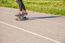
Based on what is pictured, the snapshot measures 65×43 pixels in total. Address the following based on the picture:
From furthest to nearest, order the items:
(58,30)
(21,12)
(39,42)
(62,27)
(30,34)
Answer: (21,12)
(62,27)
(58,30)
(30,34)
(39,42)

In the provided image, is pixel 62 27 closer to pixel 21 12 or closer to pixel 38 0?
pixel 21 12

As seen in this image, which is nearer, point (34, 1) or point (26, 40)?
point (26, 40)

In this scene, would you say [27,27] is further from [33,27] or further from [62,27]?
[62,27]

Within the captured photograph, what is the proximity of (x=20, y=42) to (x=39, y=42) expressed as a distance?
0.64 m

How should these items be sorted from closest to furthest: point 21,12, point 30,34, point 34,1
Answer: point 30,34 → point 21,12 → point 34,1

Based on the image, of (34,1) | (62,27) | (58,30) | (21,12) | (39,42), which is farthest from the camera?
(34,1)

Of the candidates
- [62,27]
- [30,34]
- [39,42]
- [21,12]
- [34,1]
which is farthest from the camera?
[34,1]

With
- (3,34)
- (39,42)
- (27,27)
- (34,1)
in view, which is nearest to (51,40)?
(39,42)

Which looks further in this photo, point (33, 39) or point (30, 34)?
point (30, 34)

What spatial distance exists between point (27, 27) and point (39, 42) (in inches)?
135

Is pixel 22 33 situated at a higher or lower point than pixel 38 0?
higher

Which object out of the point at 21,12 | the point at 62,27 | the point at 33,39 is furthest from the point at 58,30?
the point at 21,12

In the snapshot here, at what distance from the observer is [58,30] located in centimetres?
1184

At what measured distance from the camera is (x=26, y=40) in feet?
32.5
